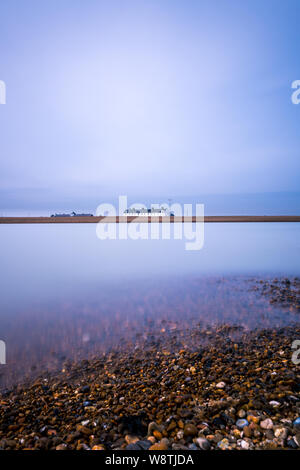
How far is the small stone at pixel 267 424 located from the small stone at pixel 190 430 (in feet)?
2.45

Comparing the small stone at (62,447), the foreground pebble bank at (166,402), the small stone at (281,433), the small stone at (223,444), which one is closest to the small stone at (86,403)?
the foreground pebble bank at (166,402)

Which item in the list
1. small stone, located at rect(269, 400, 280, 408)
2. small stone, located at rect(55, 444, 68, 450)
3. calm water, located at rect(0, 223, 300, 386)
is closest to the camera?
small stone, located at rect(55, 444, 68, 450)

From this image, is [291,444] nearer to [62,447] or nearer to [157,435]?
[157,435]

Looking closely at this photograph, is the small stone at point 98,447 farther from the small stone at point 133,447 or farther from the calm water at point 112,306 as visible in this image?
the calm water at point 112,306

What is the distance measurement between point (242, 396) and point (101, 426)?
1883 millimetres

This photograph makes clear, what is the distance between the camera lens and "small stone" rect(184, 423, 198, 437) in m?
2.91

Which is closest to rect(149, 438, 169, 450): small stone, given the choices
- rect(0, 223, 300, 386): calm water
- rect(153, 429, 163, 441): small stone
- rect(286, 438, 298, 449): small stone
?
rect(153, 429, 163, 441): small stone

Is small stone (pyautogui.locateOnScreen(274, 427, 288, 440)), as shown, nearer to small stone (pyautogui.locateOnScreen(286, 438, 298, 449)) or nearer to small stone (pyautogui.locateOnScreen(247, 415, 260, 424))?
small stone (pyautogui.locateOnScreen(286, 438, 298, 449))

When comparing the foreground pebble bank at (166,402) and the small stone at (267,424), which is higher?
the small stone at (267,424)

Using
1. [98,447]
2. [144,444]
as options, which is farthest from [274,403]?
[98,447]

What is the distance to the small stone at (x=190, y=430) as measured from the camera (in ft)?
9.55

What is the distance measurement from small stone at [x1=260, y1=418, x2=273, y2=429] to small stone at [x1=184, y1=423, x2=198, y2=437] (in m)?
0.75

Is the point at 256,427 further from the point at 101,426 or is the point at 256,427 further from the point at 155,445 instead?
the point at 101,426
